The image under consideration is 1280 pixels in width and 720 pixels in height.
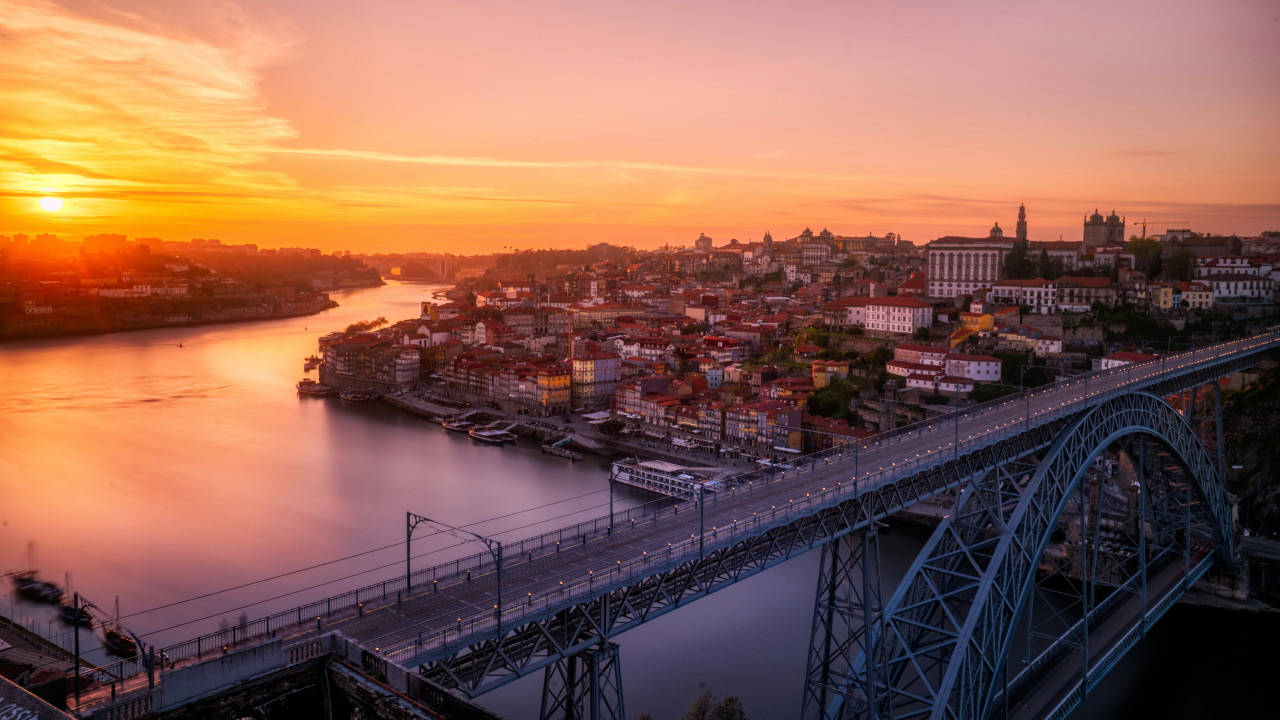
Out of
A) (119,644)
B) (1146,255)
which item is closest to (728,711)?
(119,644)

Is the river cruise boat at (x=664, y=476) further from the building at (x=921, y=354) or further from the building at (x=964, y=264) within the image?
the building at (x=964, y=264)

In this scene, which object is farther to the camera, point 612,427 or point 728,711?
point 612,427

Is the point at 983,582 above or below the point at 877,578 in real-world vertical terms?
below

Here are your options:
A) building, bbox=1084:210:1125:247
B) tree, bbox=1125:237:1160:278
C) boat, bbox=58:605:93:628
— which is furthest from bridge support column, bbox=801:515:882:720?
building, bbox=1084:210:1125:247

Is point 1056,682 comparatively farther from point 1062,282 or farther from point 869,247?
point 869,247

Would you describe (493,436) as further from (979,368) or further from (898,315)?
(898,315)

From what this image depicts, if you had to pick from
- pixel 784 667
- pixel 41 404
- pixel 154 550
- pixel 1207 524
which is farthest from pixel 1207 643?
pixel 41 404

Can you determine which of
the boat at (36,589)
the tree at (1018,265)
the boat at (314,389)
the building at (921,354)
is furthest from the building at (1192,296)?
the boat at (36,589)

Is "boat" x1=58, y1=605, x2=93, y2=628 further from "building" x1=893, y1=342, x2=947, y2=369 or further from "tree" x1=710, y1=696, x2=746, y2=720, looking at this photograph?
"building" x1=893, y1=342, x2=947, y2=369
